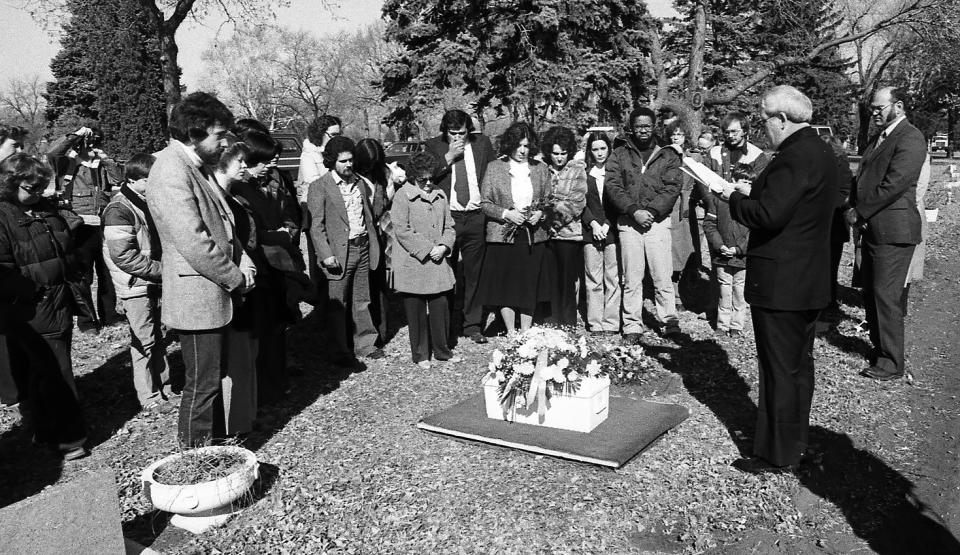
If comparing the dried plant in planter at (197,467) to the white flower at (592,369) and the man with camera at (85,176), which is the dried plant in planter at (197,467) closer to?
the white flower at (592,369)

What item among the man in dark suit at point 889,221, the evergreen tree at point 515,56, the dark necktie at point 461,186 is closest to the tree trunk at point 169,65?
the evergreen tree at point 515,56

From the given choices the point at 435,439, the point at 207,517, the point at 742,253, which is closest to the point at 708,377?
the point at 742,253

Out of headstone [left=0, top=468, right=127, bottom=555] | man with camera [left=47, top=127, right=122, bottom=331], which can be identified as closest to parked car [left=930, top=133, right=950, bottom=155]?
man with camera [left=47, top=127, right=122, bottom=331]

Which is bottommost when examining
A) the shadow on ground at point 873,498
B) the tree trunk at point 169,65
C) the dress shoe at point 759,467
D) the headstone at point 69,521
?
the shadow on ground at point 873,498

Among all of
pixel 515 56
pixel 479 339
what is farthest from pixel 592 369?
pixel 515 56

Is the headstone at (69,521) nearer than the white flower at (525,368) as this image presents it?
Yes

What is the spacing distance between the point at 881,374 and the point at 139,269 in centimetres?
594

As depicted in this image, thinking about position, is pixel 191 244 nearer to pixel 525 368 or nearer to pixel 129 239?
pixel 129 239

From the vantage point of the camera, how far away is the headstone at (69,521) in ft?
9.97

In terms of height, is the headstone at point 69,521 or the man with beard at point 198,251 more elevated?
the man with beard at point 198,251

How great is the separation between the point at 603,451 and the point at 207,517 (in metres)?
2.40

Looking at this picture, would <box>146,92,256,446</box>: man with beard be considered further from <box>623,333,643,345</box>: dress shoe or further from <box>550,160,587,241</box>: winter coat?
<box>623,333,643,345</box>: dress shoe

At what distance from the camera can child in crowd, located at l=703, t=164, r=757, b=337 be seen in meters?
7.51

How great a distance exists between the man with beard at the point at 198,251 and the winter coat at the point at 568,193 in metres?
3.63
